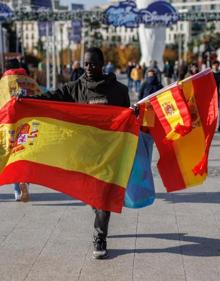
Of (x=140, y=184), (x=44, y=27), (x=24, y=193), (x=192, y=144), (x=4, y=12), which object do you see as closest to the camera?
(x=140, y=184)

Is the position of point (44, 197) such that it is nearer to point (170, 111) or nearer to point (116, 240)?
point (116, 240)

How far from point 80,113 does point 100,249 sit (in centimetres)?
119

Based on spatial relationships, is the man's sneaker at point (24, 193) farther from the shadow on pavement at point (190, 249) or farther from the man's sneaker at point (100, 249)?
the man's sneaker at point (100, 249)

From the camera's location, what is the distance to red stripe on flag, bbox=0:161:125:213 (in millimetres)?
5500

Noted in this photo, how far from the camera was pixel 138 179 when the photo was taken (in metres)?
5.70

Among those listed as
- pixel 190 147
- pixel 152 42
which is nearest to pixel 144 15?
pixel 152 42

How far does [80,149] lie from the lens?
5.62m

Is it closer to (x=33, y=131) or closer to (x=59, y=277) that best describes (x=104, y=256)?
(x=59, y=277)

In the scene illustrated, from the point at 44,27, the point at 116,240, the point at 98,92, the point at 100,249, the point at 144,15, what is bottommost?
the point at 44,27

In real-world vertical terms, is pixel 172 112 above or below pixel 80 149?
above

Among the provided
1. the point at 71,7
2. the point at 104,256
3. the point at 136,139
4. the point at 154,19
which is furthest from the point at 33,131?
the point at 71,7

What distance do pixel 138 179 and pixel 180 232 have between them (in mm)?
943

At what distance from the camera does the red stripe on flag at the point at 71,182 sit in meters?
5.50

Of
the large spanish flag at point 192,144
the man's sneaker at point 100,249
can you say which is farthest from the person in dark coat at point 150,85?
the man's sneaker at point 100,249
